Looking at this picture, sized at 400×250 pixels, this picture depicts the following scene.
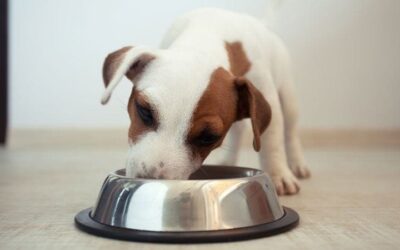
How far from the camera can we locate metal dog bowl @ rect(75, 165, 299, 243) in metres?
1.17

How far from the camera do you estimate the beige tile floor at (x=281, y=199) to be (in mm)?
1168

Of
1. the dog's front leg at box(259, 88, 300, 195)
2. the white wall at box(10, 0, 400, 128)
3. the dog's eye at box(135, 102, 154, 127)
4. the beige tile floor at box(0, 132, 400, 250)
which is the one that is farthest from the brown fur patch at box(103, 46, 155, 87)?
the white wall at box(10, 0, 400, 128)

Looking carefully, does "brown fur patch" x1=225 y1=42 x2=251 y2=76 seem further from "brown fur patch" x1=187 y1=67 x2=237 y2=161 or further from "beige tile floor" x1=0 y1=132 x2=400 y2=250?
"beige tile floor" x1=0 y1=132 x2=400 y2=250

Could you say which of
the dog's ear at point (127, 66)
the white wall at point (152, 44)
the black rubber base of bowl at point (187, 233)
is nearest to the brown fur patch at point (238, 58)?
the dog's ear at point (127, 66)

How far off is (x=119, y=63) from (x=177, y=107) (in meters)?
0.28

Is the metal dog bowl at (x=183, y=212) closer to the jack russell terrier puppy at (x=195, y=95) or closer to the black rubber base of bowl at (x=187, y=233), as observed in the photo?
the black rubber base of bowl at (x=187, y=233)

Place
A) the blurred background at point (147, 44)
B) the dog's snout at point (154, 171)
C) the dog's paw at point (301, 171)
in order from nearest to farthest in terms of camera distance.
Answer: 1. the dog's snout at point (154, 171)
2. the dog's paw at point (301, 171)
3. the blurred background at point (147, 44)

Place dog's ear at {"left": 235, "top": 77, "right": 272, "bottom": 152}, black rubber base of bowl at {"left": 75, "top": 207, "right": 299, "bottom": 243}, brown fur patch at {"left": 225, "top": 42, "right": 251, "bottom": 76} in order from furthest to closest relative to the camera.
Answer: brown fur patch at {"left": 225, "top": 42, "right": 251, "bottom": 76} < dog's ear at {"left": 235, "top": 77, "right": 272, "bottom": 152} < black rubber base of bowl at {"left": 75, "top": 207, "right": 299, "bottom": 243}

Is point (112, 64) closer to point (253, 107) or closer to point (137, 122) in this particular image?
point (137, 122)

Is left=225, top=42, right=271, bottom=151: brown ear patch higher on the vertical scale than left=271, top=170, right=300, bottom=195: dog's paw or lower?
higher

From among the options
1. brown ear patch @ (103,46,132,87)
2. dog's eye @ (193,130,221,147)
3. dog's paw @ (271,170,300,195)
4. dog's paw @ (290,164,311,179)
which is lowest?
dog's paw @ (290,164,311,179)

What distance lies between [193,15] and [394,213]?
933 millimetres

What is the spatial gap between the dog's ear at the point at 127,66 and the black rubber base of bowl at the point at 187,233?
397 mm

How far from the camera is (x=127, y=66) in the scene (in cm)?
154
